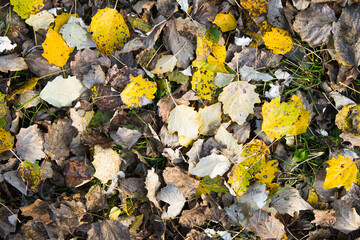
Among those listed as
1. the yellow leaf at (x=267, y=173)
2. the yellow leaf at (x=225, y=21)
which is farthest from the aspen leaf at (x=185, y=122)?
the yellow leaf at (x=225, y=21)

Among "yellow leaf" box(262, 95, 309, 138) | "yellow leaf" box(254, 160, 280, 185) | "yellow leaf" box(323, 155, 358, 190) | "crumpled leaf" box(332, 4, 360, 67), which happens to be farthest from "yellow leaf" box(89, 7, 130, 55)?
"yellow leaf" box(323, 155, 358, 190)

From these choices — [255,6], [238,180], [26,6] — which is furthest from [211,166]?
[26,6]

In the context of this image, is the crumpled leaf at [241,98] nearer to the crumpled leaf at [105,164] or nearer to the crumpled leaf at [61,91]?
the crumpled leaf at [105,164]

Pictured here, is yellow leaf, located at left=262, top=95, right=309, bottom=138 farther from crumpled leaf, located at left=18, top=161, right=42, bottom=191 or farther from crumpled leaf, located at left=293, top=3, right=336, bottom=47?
crumpled leaf, located at left=18, top=161, right=42, bottom=191

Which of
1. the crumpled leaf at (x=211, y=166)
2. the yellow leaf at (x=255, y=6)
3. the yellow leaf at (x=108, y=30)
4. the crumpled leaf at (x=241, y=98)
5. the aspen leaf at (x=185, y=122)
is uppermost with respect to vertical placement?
the yellow leaf at (x=255, y=6)

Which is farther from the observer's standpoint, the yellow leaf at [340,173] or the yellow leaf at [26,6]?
the yellow leaf at [26,6]

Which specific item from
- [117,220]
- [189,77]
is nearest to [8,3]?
[189,77]

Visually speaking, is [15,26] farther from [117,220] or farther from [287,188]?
[287,188]
